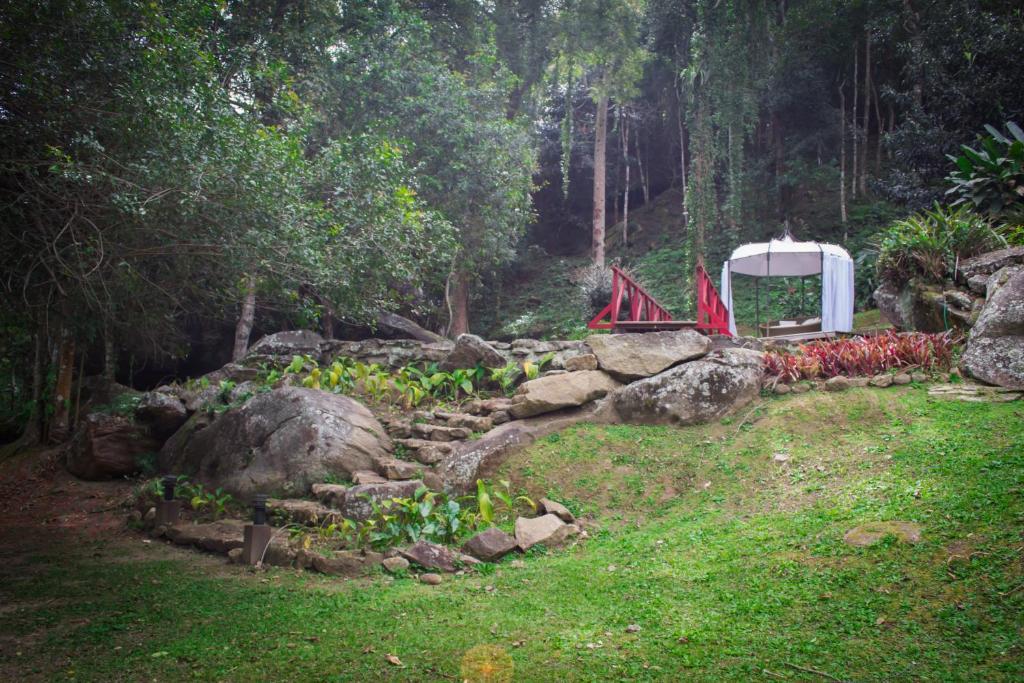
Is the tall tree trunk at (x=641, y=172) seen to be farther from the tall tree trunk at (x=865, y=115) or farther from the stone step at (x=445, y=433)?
the stone step at (x=445, y=433)

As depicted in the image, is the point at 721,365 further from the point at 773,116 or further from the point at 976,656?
the point at 773,116

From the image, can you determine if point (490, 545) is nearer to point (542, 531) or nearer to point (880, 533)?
point (542, 531)

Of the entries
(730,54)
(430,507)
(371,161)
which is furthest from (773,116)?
(430,507)

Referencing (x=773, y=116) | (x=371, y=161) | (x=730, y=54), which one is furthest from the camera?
(x=773, y=116)

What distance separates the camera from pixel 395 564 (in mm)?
5262

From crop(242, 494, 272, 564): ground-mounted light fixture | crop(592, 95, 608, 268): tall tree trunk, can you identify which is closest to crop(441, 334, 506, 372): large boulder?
crop(242, 494, 272, 564): ground-mounted light fixture

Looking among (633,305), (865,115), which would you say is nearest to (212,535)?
(633,305)

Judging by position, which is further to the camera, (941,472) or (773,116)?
(773,116)

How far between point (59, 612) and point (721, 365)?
6478 mm

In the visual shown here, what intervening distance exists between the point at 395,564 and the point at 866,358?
555 centimetres

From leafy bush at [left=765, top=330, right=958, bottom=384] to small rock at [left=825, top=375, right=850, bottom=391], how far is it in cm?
33

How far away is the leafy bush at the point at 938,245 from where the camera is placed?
28.2ft

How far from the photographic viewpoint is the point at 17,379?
1323cm

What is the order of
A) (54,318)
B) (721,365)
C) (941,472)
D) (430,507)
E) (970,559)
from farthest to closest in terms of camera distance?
(721,365)
(54,318)
(430,507)
(941,472)
(970,559)
